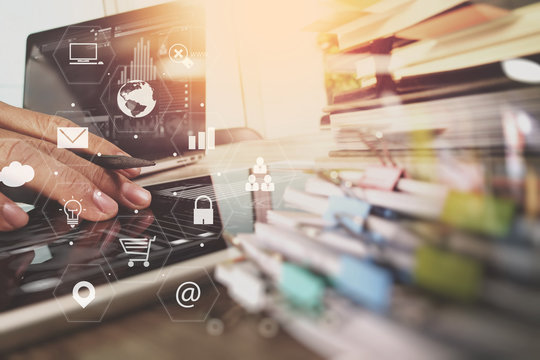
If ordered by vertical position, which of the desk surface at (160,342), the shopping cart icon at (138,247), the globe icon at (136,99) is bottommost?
the desk surface at (160,342)

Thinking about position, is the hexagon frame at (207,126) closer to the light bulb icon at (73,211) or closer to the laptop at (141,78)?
the laptop at (141,78)

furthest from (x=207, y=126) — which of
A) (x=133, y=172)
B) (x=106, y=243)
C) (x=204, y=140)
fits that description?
(x=106, y=243)

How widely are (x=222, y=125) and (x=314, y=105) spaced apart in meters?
0.20

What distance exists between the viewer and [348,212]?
0.89ft

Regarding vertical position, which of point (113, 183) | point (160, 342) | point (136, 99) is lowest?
point (160, 342)

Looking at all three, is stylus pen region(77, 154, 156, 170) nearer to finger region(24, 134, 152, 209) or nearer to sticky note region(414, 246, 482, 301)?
finger region(24, 134, 152, 209)

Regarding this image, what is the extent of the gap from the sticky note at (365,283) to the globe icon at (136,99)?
39 centimetres

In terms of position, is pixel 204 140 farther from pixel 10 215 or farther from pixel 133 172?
pixel 10 215

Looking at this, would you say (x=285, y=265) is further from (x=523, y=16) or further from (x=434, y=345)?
(x=523, y=16)

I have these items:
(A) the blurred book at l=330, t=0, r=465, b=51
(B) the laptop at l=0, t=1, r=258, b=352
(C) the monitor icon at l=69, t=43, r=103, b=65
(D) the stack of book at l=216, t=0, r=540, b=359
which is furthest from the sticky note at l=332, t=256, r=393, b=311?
(C) the monitor icon at l=69, t=43, r=103, b=65

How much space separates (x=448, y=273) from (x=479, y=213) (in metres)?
0.05

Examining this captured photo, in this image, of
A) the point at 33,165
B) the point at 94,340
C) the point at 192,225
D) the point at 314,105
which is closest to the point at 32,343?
the point at 94,340

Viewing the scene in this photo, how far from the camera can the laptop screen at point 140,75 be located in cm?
49

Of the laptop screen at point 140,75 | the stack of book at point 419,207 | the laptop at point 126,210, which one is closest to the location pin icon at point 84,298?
the laptop at point 126,210
